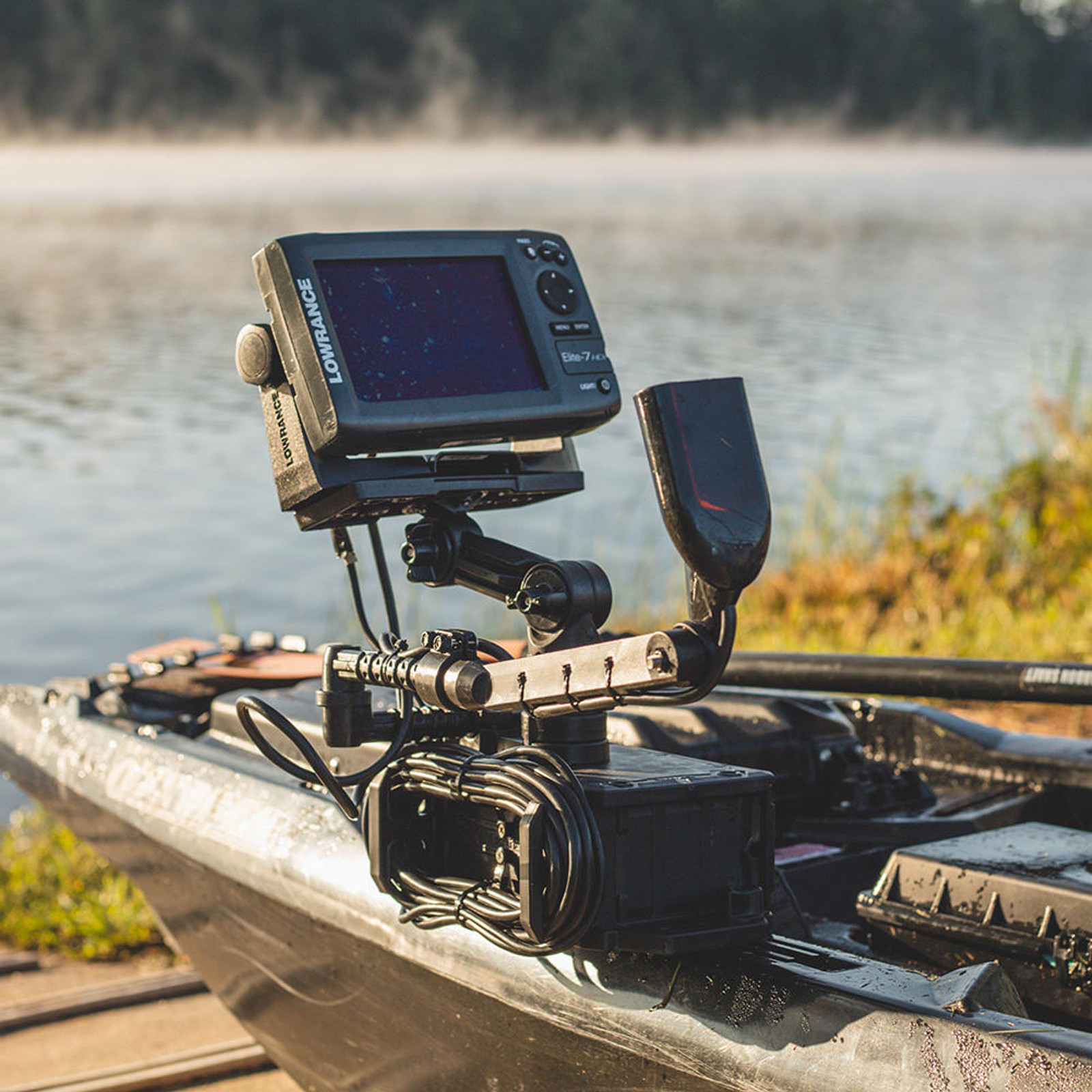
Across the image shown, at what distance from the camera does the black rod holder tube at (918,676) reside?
2713 mm

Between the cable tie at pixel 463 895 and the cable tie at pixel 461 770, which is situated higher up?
the cable tie at pixel 461 770

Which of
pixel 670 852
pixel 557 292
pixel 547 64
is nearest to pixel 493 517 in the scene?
pixel 557 292

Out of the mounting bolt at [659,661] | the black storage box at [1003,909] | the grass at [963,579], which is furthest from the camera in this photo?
the grass at [963,579]

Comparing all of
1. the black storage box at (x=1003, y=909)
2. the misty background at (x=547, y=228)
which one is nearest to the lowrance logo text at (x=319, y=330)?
the black storage box at (x=1003, y=909)

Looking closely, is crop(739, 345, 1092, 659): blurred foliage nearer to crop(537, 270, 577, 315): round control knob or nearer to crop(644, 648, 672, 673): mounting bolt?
crop(537, 270, 577, 315): round control knob

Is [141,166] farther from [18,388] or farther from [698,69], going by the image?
[18,388]

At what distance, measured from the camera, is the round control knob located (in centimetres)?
213

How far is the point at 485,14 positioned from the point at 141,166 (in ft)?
65.4

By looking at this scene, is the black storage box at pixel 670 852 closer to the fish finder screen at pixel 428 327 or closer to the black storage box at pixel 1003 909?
the black storage box at pixel 1003 909

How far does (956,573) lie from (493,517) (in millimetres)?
3147

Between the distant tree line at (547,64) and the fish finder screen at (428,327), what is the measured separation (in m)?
44.0

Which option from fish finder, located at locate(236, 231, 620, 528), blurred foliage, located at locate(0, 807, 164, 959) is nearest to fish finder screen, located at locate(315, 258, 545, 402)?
fish finder, located at locate(236, 231, 620, 528)

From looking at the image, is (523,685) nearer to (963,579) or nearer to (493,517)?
(963,579)

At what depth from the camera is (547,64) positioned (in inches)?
1919
